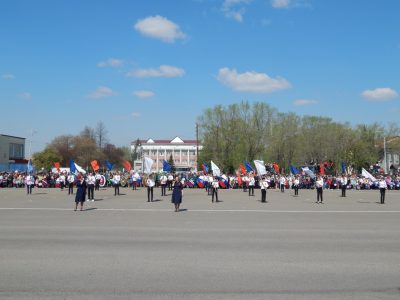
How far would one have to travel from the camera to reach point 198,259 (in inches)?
349

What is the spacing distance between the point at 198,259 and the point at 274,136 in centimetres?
5736

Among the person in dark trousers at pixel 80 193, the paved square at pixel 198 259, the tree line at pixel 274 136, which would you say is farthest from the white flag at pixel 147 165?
the tree line at pixel 274 136

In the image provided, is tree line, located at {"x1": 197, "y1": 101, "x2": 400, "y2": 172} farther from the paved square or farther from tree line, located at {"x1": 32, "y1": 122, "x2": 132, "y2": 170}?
the paved square

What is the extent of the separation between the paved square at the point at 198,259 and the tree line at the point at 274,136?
48728mm

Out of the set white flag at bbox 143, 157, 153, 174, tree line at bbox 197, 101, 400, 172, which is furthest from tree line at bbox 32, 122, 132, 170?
white flag at bbox 143, 157, 153, 174

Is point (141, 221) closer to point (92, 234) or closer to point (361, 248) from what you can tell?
point (92, 234)

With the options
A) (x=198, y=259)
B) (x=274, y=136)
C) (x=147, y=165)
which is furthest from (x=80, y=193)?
(x=274, y=136)

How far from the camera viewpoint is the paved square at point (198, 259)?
664 cm

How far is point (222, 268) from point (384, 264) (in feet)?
10.6

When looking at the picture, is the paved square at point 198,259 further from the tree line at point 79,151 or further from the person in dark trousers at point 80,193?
the tree line at point 79,151

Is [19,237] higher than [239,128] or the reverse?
the reverse

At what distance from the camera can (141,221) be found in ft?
51.1

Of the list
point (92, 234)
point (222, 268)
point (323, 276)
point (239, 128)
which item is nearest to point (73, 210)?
point (92, 234)

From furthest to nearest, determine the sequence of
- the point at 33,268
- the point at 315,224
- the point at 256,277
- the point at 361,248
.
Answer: the point at 315,224, the point at 361,248, the point at 33,268, the point at 256,277
